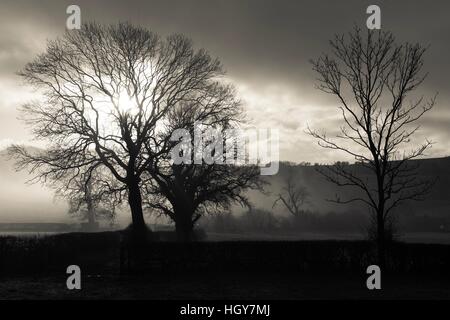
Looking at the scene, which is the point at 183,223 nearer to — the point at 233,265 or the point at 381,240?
the point at 233,265

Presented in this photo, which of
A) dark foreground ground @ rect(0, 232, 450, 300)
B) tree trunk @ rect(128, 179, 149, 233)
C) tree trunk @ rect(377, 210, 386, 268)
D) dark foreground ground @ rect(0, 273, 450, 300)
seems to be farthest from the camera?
tree trunk @ rect(128, 179, 149, 233)

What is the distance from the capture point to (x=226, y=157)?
128ft

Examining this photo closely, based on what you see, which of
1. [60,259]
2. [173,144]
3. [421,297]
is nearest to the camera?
[421,297]

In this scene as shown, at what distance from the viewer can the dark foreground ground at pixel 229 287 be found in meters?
16.2

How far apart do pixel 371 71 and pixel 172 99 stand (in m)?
15.4

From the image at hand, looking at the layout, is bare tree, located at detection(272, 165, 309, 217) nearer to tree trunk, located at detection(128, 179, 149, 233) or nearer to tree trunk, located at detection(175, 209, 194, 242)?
tree trunk, located at detection(175, 209, 194, 242)

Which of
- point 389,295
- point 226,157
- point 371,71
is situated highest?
point 371,71

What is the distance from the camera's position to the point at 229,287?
1803 centimetres

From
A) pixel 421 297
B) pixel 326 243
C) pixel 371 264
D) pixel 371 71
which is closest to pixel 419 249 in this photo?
pixel 371 264

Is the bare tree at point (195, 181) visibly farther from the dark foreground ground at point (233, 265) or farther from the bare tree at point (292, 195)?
the bare tree at point (292, 195)

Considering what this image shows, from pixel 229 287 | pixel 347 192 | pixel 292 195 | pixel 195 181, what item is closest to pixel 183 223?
pixel 195 181

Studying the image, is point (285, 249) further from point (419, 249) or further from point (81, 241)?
point (81, 241)

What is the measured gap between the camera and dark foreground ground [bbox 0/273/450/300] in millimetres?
16172

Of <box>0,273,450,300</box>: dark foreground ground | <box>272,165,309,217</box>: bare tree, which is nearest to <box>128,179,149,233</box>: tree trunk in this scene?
<box>0,273,450,300</box>: dark foreground ground
